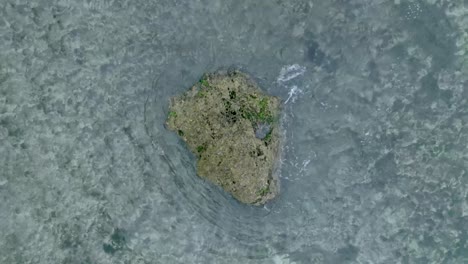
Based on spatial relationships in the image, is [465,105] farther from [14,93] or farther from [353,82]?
[14,93]

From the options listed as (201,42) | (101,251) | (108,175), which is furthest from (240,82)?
(101,251)

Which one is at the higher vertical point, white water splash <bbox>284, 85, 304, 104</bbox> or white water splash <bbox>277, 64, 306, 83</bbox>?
white water splash <bbox>277, 64, 306, 83</bbox>

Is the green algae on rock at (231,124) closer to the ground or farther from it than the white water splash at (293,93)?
closer to the ground

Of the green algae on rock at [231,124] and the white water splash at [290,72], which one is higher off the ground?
the white water splash at [290,72]

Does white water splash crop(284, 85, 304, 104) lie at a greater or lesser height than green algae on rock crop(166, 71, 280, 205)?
greater
